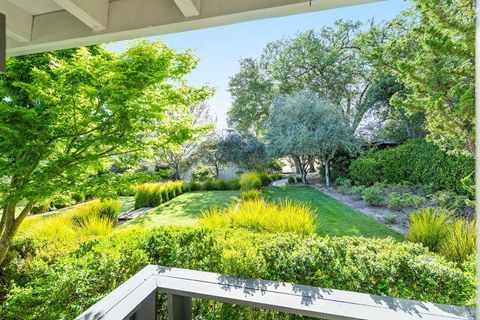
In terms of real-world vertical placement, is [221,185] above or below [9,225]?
above

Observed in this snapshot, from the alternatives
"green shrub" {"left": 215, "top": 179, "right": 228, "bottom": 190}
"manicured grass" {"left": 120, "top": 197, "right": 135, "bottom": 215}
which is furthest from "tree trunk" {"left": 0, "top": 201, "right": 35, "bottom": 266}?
"green shrub" {"left": 215, "top": 179, "right": 228, "bottom": 190}

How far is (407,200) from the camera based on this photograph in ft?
17.3

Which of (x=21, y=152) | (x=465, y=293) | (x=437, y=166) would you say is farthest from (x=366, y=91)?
(x=21, y=152)

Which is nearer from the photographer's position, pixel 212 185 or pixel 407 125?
pixel 212 185

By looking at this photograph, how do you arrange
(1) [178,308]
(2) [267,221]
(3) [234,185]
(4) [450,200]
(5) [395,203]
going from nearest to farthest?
(1) [178,308] → (2) [267,221] → (4) [450,200] → (5) [395,203] → (3) [234,185]

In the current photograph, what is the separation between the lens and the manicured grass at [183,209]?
5508 millimetres

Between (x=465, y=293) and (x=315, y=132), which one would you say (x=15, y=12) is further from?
(x=315, y=132)

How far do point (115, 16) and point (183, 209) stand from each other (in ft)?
18.5

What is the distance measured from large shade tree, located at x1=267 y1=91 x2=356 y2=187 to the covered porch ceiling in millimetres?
7475

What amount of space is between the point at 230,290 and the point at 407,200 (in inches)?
215

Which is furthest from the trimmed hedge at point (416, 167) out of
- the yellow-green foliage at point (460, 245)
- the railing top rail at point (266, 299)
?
the railing top rail at point (266, 299)

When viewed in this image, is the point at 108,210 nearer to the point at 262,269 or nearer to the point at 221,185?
the point at 221,185

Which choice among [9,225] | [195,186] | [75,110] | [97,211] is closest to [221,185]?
[195,186]

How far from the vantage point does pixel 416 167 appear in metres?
6.57
